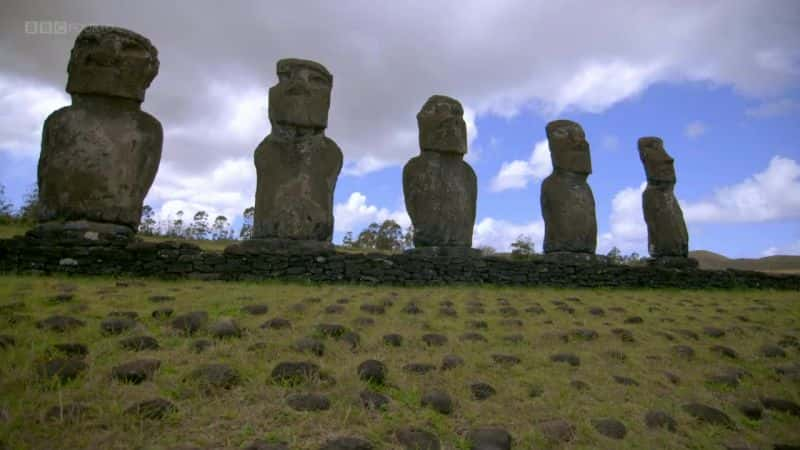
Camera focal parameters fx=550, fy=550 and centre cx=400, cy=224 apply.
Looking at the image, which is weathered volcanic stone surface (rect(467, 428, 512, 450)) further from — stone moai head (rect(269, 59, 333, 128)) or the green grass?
the green grass

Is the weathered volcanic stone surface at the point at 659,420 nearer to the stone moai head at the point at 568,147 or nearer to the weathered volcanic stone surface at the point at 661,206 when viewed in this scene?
the stone moai head at the point at 568,147

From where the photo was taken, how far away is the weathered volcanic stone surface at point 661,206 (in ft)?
51.2

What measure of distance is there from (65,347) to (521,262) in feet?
31.5

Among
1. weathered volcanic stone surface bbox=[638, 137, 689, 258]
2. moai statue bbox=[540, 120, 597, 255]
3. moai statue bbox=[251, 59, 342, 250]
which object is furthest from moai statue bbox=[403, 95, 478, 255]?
weathered volcanic stone surface bbox=[638, 137, 689, 258]

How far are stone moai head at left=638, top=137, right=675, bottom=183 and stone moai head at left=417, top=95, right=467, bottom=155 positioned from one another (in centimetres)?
707

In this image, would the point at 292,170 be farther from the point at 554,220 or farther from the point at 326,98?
the point at 554,220

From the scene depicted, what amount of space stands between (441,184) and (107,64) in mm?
6591

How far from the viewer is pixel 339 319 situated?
6.08 meters

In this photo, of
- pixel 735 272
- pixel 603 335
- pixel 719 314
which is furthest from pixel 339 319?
pixel 735 272

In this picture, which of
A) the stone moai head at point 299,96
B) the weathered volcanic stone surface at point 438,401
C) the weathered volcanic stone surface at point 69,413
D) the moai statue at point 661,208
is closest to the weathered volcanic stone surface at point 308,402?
the weathered volcanic stone surface at point 438,401

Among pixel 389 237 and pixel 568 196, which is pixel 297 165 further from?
pixel 389 237

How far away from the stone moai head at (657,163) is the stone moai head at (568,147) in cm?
302

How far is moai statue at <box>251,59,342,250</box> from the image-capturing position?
10.1 m

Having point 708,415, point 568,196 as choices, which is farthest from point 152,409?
point 568,196
